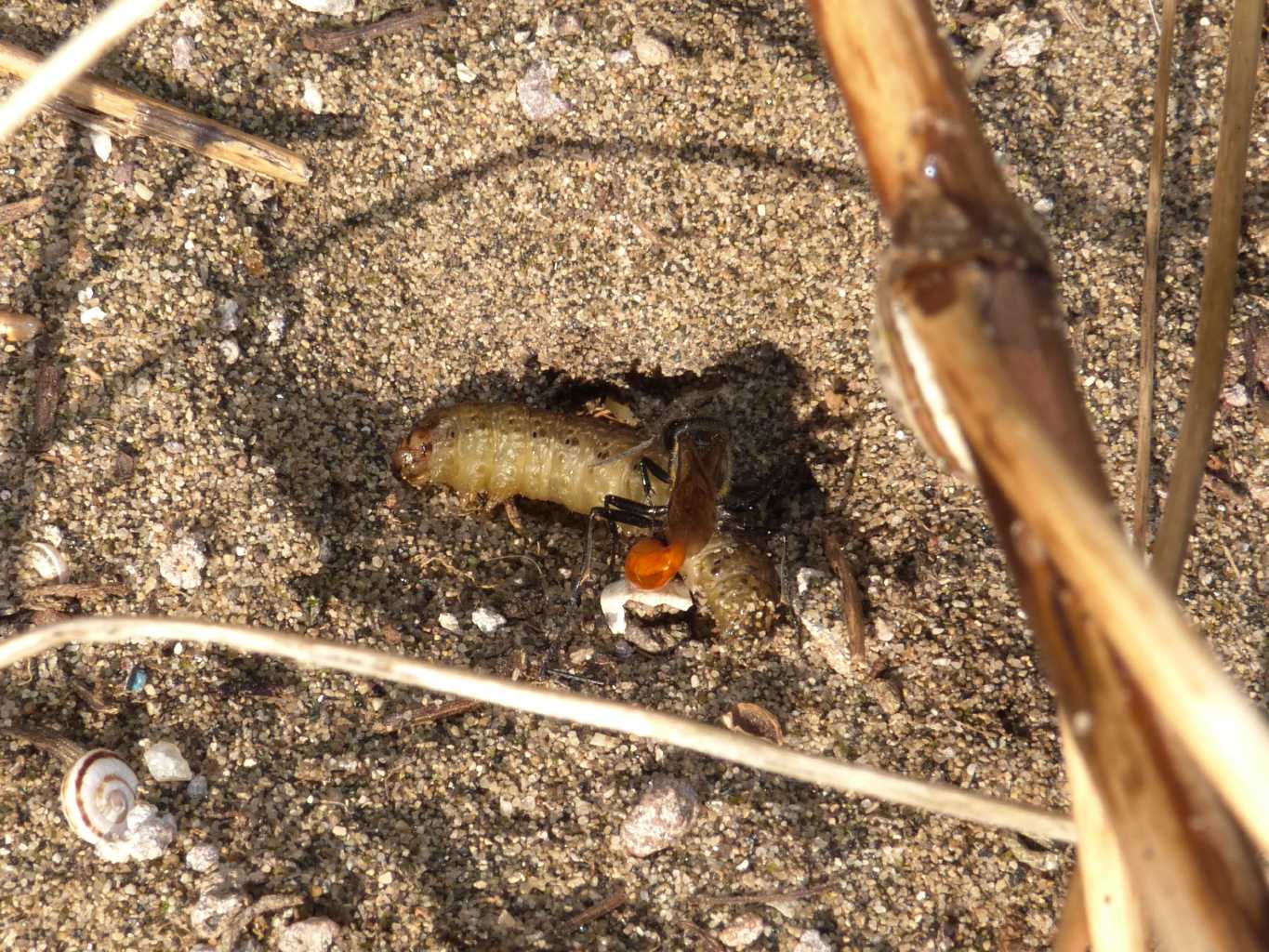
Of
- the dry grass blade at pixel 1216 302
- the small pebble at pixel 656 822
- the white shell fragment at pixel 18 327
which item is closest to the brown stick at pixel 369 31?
the white shell fragment at pixel 18 327

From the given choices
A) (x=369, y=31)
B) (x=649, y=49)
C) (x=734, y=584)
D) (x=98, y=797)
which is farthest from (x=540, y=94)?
(x=98, y=797)

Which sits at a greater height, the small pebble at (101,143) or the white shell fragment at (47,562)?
the small pebble at (101,143)

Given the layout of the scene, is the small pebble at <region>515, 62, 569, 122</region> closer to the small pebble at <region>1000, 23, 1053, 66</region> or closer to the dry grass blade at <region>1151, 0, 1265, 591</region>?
the small pebble at <region>1000, 23, 1053, 66</region>

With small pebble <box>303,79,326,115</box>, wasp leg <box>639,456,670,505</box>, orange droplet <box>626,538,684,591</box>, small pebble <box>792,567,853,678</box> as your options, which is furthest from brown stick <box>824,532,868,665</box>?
small pebble <box>303,79,326,115</box>

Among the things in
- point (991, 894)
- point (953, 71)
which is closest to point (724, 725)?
point (991, 894)

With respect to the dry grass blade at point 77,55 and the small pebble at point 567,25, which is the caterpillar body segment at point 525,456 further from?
the dry grass blade at point 77,55

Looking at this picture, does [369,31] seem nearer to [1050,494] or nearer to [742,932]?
[1050,494]
